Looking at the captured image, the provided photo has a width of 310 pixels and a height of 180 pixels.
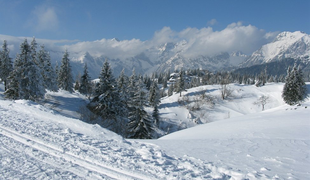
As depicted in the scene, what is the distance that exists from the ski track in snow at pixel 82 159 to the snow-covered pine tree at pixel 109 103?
17274 mm

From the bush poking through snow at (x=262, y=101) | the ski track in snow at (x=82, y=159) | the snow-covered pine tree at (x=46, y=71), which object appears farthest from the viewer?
the bush poking through snow at (x=262, y=101)

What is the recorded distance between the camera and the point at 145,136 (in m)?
22.4

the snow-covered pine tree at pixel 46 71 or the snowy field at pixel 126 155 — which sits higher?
the snow-covered pine tree at pixel 46 71

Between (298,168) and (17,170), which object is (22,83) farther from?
(298,168)

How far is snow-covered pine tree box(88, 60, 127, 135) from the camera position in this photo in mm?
25844

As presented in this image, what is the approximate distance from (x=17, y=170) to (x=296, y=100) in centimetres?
5053

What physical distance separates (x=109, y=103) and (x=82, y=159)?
20.9 m

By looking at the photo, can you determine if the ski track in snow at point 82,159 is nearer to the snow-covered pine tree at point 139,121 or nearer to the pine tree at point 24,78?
the snow-covered pine tree at point 139,121

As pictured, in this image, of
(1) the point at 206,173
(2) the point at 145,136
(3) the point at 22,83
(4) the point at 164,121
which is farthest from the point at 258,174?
(4) the point at 164,121

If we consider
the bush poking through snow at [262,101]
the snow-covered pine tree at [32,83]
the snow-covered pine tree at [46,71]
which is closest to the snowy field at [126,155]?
the snow-covered pine tree at [32,83]

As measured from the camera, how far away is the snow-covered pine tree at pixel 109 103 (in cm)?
2584

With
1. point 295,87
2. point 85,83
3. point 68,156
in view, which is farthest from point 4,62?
point 295,87

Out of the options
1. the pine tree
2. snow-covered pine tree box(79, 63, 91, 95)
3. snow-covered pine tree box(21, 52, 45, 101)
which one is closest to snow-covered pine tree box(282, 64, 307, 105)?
snow-covered pine tree box(79, 63, 91, 95)

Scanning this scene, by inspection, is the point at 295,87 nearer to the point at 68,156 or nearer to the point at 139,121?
the point at 139,121
